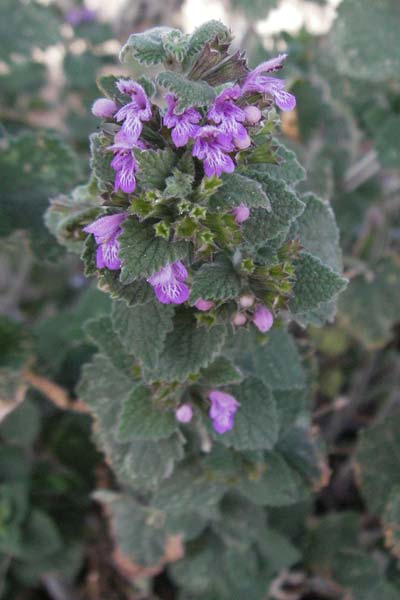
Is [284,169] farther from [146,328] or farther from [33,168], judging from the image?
[33,168]

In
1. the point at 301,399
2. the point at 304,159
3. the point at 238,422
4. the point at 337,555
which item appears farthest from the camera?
the point at 337,555

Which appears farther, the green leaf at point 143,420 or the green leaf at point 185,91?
the green leaf at point 143,420

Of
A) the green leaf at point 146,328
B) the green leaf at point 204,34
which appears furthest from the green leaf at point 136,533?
the green leaf at point 204,34

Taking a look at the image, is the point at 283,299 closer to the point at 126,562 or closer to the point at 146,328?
the point at 146,328

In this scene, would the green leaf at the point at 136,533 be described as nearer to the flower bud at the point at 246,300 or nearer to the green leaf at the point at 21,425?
the green leaf at the point at 21,425

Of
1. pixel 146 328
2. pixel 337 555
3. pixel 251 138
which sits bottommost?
pixel 337 555

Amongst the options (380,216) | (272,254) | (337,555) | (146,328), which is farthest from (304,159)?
(337,555)

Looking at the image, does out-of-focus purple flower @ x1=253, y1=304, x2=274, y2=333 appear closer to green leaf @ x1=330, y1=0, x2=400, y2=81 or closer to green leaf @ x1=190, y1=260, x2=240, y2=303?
green leaf @ x1=190, y1=260, x2=240, y2=303

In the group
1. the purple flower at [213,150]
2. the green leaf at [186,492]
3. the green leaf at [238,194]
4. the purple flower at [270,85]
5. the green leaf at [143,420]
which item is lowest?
the green leaf at [186,492]
